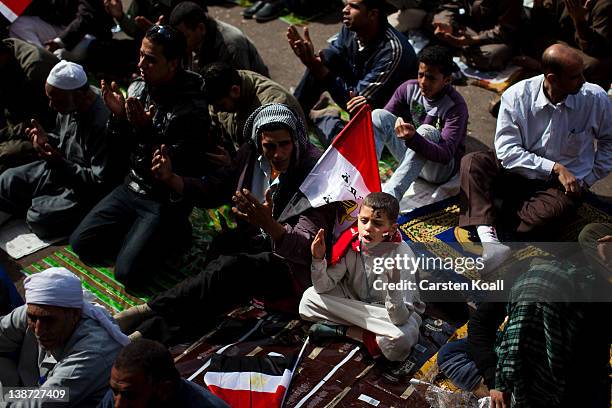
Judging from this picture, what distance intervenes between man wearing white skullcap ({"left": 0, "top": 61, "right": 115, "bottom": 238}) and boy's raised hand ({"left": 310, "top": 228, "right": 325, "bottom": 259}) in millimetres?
2099

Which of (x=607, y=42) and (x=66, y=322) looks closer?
(x=66, y=322)

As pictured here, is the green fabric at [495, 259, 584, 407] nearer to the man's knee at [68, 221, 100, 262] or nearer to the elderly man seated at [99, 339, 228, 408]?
the elderly man seated at [99, 339, 228, 408]

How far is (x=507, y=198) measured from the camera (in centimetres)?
557

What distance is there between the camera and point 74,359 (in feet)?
12.8

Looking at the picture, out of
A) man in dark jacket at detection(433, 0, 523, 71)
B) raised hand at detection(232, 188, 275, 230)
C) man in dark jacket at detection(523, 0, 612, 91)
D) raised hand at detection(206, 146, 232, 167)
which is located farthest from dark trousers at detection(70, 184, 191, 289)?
man in dark jacket at detection(523, 0, 612, 91)

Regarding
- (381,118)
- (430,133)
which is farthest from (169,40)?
(430,133)

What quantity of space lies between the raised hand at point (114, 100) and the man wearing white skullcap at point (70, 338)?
1705mm

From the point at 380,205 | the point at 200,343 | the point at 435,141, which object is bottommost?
the point at 200,343

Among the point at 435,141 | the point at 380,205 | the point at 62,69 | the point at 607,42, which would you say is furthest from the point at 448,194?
the point at 62,69

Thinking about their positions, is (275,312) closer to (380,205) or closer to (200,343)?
(200,343)

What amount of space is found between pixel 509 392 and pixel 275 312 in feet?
5.58

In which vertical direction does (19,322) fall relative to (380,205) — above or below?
below

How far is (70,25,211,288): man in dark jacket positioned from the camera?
554cm

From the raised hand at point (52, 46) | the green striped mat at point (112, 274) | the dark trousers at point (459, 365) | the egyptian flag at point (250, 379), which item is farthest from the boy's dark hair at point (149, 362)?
the raised hand at point (52, 46)
